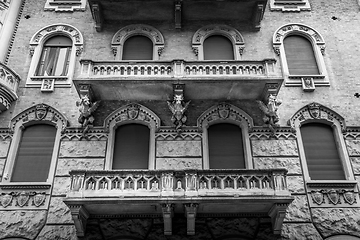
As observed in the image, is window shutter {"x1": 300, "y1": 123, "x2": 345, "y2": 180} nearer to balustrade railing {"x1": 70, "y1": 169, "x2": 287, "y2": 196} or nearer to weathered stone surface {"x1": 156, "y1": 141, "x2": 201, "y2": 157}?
balustrade railing {"x1": 70, "y1": 169, "x2": 287, "y2": 196}

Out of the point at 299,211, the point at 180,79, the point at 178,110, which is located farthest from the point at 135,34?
the point at 299,211

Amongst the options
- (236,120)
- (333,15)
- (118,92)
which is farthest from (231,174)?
(333,15)

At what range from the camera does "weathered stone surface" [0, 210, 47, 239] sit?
1222 centimetres

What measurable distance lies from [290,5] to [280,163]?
7768 mm

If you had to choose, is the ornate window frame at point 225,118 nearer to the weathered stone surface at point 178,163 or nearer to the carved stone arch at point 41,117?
the weathered stone surface at point 178,163

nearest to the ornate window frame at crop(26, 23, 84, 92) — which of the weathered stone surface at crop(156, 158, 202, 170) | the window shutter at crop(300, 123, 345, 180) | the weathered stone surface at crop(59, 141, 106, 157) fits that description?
the weathered stone surface at crop(59, 141, 106, 157)

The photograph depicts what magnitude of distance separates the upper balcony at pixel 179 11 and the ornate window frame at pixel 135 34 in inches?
17.7

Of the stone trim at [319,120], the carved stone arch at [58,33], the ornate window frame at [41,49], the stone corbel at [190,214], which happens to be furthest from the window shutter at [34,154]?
the stone trim at [319,120]

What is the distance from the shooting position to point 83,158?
13.6 meters

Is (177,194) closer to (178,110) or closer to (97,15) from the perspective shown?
(178,110)

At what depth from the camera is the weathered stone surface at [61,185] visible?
1288 centimetres

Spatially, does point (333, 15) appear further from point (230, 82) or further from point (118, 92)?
point (118, 92)

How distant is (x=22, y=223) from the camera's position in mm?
12344

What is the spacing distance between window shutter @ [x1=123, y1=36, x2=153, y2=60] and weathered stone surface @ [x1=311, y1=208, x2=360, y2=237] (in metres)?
8.52
